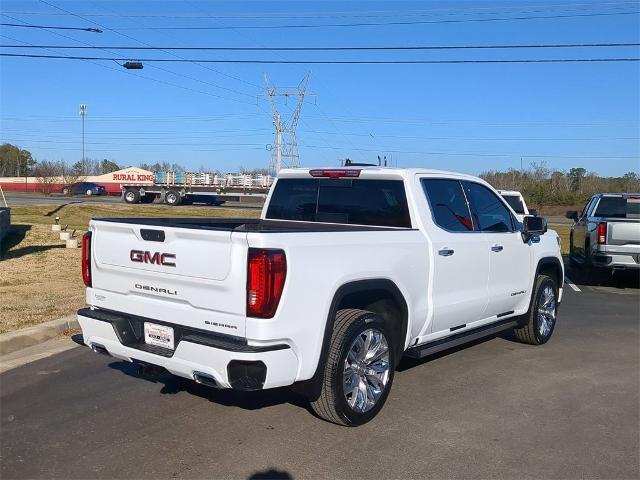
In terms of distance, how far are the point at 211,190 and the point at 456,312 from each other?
140 ft

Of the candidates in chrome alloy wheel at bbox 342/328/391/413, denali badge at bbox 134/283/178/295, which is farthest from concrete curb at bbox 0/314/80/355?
chrome alloy wheel at bbox 342/328/391/413

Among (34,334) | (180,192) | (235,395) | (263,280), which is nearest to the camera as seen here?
(263,280)

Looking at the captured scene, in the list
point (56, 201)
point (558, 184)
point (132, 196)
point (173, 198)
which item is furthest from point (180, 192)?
point (558, 184)

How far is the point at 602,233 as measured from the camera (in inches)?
485

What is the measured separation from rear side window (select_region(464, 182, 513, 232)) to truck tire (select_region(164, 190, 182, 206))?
42184mm

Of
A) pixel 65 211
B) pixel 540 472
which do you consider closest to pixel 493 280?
pixel 540 472

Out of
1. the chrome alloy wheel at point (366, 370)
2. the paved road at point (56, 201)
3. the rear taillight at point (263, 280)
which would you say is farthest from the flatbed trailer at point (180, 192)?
the rear taillight at point (263, 280)

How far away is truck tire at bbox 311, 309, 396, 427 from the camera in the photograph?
4.56 m

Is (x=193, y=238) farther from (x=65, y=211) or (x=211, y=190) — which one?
(x=211, y=190)

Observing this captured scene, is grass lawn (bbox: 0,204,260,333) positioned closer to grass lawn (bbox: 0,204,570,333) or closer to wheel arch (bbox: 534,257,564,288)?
grass lawn (bbox: 0,204,570,333)

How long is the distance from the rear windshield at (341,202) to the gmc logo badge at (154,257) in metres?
2.01

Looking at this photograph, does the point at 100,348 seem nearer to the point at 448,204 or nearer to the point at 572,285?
the point at 448,204

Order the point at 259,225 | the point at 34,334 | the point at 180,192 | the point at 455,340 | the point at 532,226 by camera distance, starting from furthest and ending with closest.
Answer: the point at 180,192, the point at 34,334, the point at 532,226, the point at 259,225, the point at 455,340

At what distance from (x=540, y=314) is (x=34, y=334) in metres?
5.79
